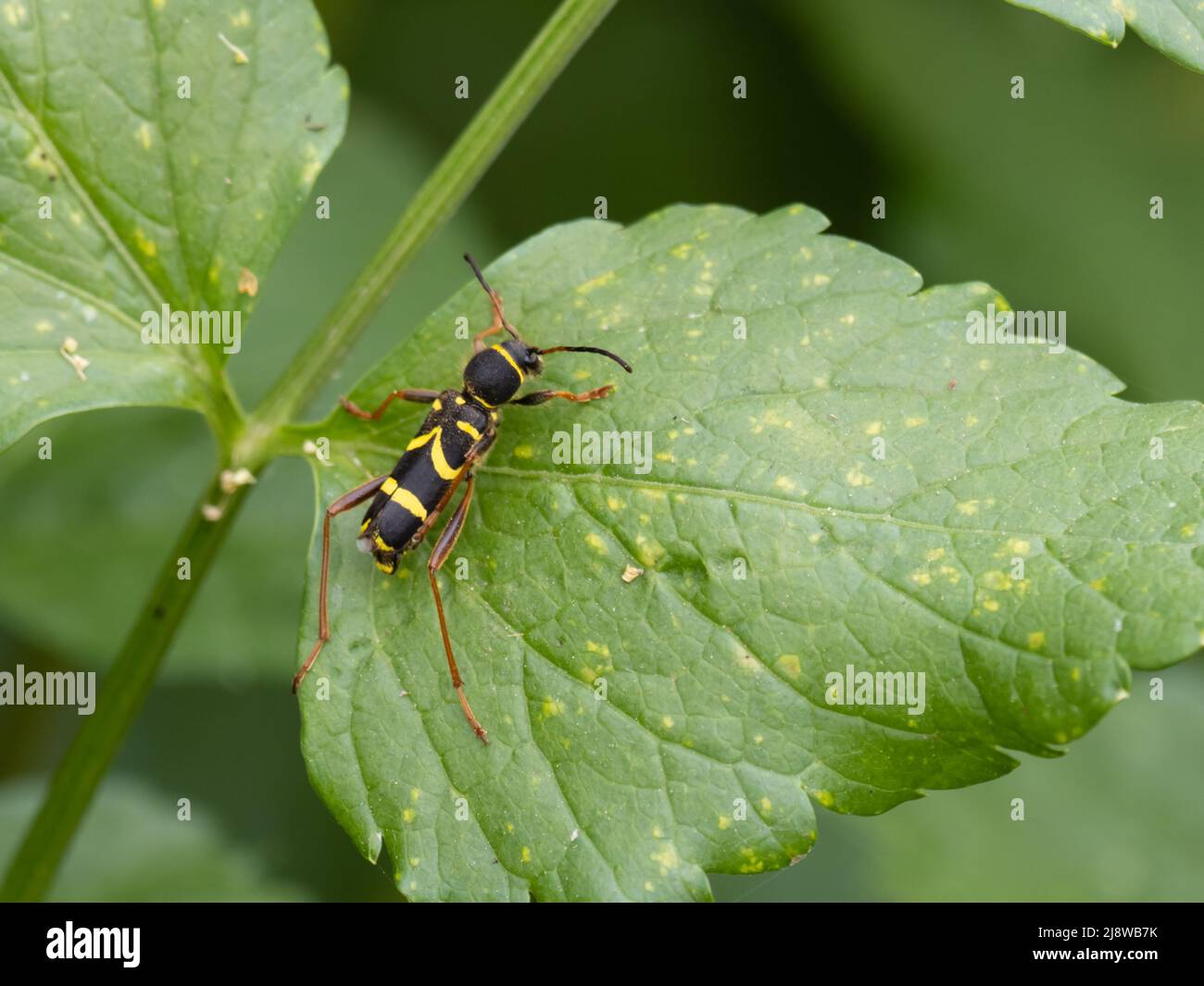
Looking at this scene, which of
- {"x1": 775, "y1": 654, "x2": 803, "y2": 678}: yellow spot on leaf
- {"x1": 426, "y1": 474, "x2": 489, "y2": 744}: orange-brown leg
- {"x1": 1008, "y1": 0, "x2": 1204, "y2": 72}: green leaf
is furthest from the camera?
{"x1": 426, "y1": 474, "x2": 489, "y2": 744}: orange-brown leg

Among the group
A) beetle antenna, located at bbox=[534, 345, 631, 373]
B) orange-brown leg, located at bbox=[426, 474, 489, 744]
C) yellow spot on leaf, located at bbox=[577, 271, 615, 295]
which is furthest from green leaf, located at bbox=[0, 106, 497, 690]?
yellow spot on leaf, located at bbox=[577, 271, 615, 295]

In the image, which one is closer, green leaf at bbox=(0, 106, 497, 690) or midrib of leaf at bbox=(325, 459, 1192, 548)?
midrib of leaf at bbox=(325, 459, 1192, 548)

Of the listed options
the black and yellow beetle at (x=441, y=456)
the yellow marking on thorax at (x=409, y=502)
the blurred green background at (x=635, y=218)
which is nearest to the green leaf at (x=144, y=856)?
the blurred green background at (x=635, y=218)

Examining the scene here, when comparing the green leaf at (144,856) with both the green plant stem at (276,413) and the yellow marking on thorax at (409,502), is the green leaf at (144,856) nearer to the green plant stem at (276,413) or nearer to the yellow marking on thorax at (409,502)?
the green plant stem at (276,413)

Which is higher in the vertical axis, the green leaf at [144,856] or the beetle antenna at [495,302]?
the beetle antenna at [495,302]

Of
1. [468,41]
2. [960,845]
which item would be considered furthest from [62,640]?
[960,845]

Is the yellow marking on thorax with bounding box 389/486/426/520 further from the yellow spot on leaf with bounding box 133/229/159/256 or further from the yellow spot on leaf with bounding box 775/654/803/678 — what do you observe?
the yellow spot on leaf with bounding box 775/654/803/678
